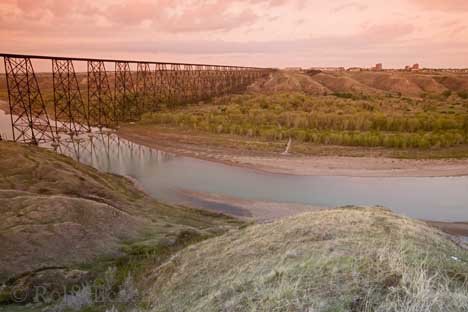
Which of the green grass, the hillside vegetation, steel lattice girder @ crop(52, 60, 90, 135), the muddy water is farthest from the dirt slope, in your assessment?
the muddy water

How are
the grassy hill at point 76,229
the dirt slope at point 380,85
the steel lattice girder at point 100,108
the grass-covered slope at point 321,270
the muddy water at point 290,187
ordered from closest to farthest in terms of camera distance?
the grass-covered slope at point 321,270 → the grassy hill at point 76,229 → the muddy water at point 290,187 → the steel lattice girder at point 100,108 → the dirt slope at point 380,85

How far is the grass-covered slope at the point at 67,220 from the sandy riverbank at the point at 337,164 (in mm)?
7213

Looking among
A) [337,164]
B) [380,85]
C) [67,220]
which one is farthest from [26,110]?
[380,85]

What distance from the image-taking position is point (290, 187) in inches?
634

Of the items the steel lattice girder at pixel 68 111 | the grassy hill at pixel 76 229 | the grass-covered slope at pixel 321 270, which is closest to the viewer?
the grass-covered slope at pixel 321 270

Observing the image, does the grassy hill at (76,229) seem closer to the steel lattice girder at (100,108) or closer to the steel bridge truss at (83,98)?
the steel bridge truss at (83,98)

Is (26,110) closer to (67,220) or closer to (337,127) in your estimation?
(67,220)

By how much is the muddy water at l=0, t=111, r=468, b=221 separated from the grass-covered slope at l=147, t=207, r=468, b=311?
6203 millimetres

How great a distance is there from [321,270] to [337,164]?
14615 millimetres

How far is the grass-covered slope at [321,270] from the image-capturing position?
412cm

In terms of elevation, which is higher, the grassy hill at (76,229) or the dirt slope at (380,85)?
the dirt slope at (380,85)

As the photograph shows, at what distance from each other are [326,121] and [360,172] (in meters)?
9.16

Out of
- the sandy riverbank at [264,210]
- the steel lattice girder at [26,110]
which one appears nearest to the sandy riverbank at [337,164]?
the sandy riverbank at [264,210]

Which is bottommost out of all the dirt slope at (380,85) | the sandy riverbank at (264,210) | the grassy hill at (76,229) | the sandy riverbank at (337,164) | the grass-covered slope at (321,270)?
the sandy riverbank at (264,210)
